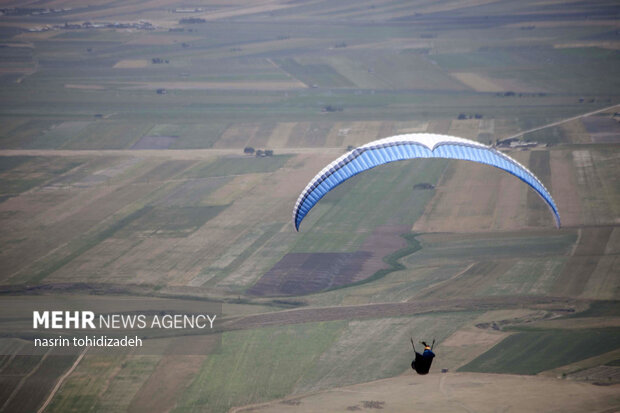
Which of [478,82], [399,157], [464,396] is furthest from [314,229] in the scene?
[478,82]

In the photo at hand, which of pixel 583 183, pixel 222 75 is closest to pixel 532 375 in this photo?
pixel 583 183

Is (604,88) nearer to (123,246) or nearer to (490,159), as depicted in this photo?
(123,246)

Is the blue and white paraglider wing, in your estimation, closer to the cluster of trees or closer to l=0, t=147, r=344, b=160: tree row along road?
the cluster of trees

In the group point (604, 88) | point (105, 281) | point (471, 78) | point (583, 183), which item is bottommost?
point (105, 281)

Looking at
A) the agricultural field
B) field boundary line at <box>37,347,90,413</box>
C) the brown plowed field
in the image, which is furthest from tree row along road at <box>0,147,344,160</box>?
field boundary line at <box>37,347,90,413</box>

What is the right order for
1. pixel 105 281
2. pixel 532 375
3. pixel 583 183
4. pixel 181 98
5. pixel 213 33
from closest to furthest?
1. pixel 532 375
2. pixel 105 281
3. pixel 583 183
4. pixel 181 98
5. pixel 213 33
